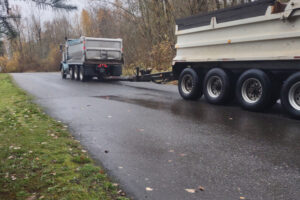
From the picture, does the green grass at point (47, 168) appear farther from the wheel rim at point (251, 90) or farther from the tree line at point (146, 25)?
the tree line at point (146, 25)

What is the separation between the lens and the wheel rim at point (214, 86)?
8750mm

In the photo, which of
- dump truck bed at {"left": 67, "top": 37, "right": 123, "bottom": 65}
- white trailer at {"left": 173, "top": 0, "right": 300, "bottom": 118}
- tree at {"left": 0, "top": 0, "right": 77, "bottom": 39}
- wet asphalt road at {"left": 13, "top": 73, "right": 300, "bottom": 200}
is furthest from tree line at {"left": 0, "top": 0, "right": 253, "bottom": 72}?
tree at {"left": 0, "top": 0, "right": 77, "bottom": 39}

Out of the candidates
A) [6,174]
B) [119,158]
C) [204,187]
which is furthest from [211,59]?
[6,174]

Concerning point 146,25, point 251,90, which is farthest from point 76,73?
point 251,90

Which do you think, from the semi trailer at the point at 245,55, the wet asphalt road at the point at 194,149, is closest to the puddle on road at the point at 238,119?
the wet asphalt road at the point at 194,149

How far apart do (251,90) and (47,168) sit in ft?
18.9

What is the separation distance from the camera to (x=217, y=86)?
8852 mm

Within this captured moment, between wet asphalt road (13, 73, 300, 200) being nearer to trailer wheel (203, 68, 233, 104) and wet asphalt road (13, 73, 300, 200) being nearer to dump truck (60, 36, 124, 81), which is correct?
trailer wheel (203, 68, 233, 104)

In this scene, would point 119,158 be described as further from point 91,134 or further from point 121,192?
point 91,134

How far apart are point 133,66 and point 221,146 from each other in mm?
21174

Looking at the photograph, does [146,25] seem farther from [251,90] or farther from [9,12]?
[9,12]

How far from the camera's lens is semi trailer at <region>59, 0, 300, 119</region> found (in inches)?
263

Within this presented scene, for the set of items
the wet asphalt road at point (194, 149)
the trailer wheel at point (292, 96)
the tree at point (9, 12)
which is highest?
the tree at point (9, 12)

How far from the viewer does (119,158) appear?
13.9ft
